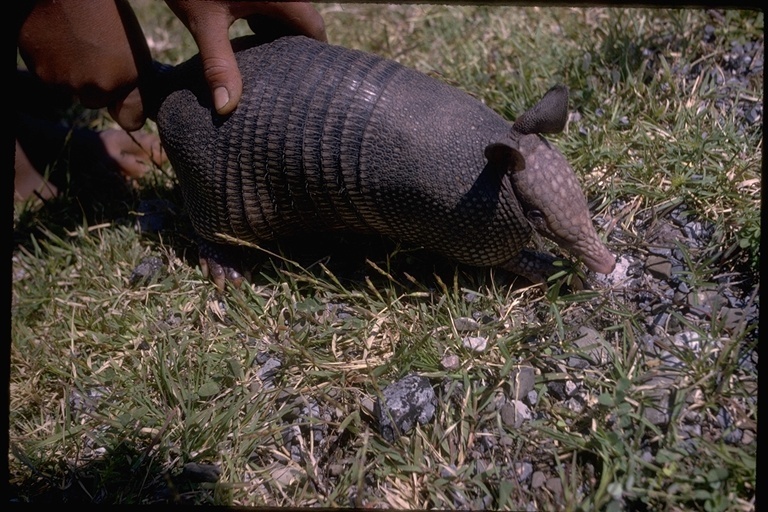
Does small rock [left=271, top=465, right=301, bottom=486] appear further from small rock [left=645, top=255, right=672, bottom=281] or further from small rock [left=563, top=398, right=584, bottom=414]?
small rock [left=645, top=255, right=672, bottom=281]

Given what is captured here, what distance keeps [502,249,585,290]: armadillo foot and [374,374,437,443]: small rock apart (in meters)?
0.72

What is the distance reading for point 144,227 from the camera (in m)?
3.80

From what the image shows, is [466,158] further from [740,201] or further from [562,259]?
[740,201]

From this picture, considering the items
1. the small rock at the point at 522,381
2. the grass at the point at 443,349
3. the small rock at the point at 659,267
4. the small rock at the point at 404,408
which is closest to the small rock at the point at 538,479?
the grass at the point at 443,349

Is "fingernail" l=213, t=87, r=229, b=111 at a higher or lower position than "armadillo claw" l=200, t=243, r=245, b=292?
higher

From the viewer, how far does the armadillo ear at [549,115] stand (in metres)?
2.54

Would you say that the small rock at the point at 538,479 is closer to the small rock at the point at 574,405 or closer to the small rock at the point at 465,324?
the small rock at the point at 574,405

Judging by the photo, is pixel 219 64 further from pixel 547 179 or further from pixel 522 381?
pixel 522 381

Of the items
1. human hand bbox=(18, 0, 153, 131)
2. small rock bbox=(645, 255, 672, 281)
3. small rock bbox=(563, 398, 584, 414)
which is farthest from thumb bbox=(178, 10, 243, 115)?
small rock bbox=(645, 255, 672, 281)

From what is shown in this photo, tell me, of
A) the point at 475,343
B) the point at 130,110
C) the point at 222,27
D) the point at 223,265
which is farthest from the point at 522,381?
the point at 130,110

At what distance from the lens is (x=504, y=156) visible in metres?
2.56

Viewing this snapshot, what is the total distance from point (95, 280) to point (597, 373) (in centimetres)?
262

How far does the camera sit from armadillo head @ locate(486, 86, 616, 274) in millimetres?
2557

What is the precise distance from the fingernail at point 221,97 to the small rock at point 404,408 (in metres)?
1.42
